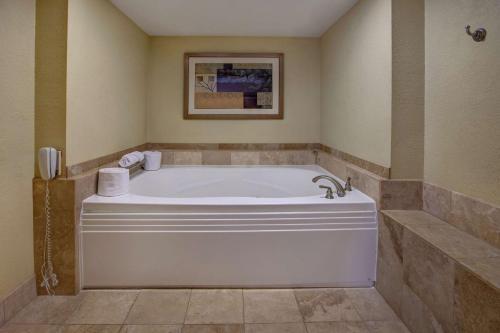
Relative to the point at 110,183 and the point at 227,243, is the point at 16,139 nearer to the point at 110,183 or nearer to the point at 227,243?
the point at 110,183

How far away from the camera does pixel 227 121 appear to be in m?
3.69

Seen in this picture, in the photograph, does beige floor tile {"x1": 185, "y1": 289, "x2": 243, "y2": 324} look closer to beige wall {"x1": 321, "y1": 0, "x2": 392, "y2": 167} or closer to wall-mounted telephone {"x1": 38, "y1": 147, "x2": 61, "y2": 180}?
wall-mounted telephone {"x1": 38, "y1": 147, "x2": 61, "y2": 180}

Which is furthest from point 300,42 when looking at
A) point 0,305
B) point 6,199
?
point 0,305

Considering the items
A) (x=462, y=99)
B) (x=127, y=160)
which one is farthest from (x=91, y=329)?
(x=462, y=99)

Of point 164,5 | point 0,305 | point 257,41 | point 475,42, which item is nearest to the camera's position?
point 475,42

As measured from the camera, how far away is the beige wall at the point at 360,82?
7.07 feet

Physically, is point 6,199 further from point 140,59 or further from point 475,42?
point 475,42

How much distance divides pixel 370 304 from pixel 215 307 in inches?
33.2

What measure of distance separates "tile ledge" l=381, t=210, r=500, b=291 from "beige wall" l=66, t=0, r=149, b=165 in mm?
1866

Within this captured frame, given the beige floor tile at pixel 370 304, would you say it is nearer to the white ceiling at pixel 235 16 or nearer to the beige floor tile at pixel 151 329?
the beige floor tile at pixel 151 329

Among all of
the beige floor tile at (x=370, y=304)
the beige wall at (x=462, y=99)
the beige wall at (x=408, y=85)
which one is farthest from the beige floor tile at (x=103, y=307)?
the beige wall at (x=462, y=99)

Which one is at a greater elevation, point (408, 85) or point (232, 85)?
point (232, 85)

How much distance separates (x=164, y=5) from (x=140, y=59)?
805 mm

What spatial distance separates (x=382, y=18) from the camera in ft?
7.09
